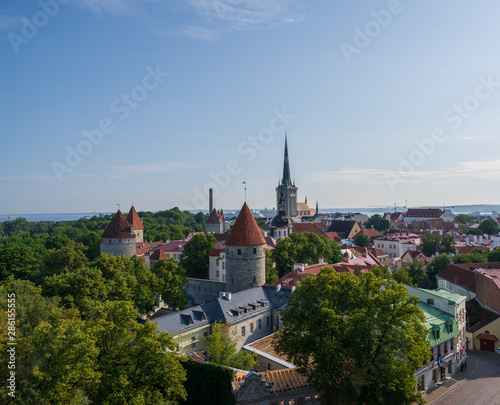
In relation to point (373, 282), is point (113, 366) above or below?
below

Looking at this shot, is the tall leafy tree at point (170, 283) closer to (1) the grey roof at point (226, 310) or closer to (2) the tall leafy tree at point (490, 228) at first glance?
(1) the grey roof at point (226, 310)

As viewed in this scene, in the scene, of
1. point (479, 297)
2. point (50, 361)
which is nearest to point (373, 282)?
point (50, 361)

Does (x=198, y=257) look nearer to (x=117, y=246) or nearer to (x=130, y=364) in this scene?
(x=117, y=246)

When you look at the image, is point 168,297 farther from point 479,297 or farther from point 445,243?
point 445,243

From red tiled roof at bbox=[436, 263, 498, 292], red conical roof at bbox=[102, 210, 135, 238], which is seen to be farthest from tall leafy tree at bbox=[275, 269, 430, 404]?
red conical roof at bbox=[102, 210, 135, 238]

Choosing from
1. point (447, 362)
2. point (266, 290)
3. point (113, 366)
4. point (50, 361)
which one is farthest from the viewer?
A: point (266, 290)

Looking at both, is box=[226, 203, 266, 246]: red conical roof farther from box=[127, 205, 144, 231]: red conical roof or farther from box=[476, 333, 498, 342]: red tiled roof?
box=[127, 205, 144, 231]: red conical roof

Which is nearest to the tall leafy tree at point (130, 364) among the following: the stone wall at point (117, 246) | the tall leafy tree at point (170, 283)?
the tall leafy tree at point (170, 283)
